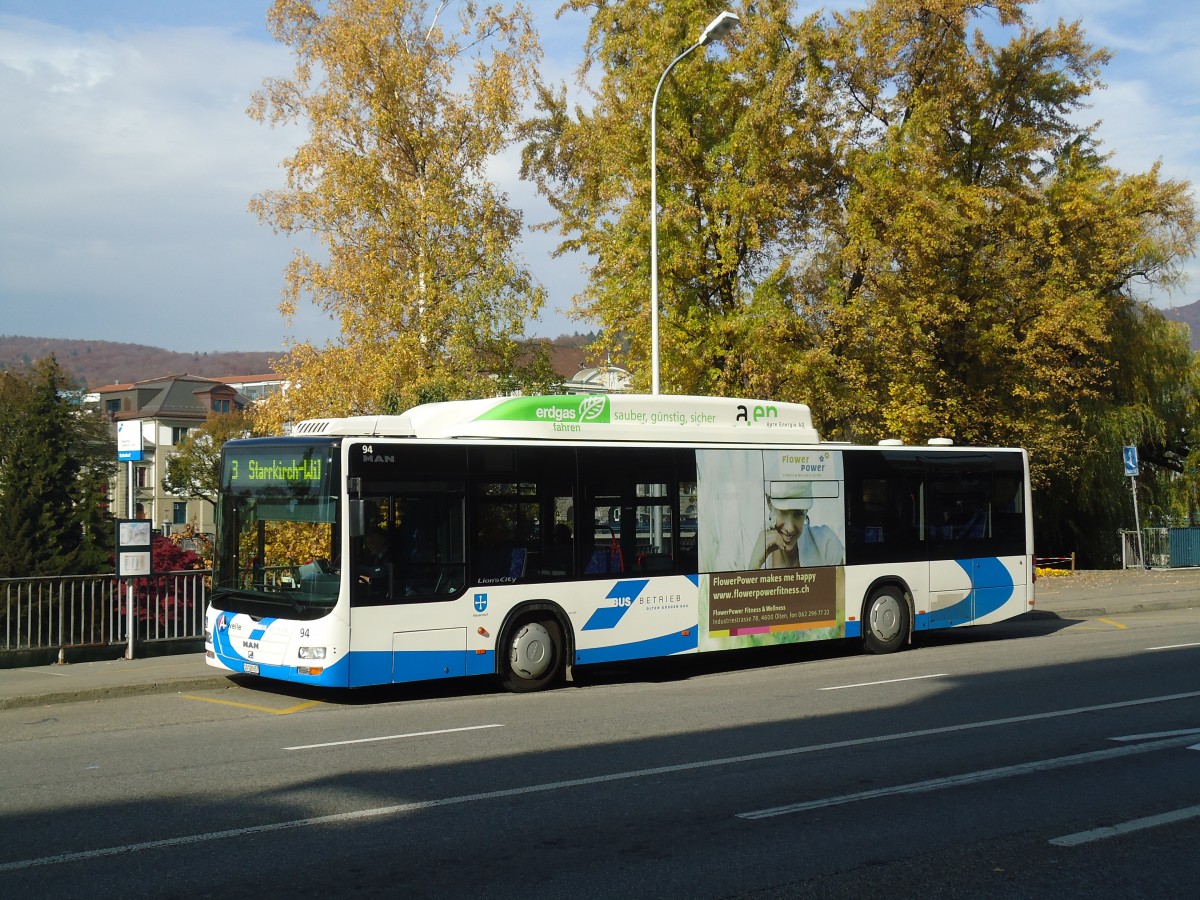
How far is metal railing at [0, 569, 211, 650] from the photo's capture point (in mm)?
15039

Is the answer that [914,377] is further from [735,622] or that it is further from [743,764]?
[743,764]

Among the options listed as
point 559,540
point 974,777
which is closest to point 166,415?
point 559,540

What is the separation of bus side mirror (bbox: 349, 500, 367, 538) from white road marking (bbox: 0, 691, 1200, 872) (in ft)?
14.3

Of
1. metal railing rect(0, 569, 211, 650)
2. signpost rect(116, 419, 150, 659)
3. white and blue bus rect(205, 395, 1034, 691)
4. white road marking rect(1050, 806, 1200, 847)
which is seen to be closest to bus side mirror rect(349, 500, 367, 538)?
white and blue bus rect(205, 395, 1034, 691)

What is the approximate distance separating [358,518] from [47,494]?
146ft

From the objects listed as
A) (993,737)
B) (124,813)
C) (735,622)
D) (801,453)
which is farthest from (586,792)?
(801,453)

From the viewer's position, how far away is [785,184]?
26625 mm

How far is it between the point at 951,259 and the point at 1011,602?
1162 cm

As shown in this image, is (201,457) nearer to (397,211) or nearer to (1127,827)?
(397,211)

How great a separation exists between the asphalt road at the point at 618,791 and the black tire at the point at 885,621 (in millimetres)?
3043

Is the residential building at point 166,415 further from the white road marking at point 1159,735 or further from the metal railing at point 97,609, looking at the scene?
the white road marking at point 1159,735

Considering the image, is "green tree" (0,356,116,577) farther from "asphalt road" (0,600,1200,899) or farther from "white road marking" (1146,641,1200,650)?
"white road marking" (1146,641,1200,650)

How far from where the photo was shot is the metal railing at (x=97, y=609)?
592 inches

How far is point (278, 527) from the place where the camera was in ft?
41.4
